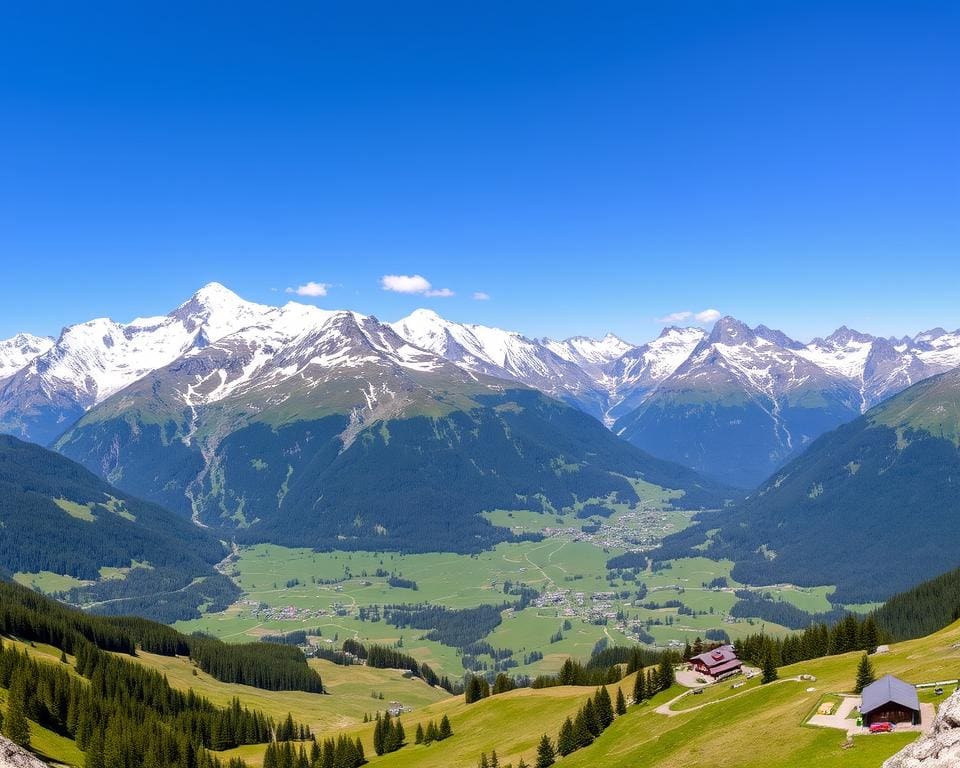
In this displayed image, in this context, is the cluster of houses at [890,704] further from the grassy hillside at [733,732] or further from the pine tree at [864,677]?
the pine tree at [864,677]

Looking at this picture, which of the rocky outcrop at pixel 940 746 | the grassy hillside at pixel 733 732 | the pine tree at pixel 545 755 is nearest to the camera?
the rocky outcrop at pixel 940 746

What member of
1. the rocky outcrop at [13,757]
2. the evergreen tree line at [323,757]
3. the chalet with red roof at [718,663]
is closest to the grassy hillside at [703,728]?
the evergreen tree line at [323,757]

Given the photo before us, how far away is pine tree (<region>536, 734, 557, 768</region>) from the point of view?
9406 centimetres

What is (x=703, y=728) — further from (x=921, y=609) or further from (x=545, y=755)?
(x=921, y=609)

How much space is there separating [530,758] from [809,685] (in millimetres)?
38038

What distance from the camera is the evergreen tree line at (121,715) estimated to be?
10519cm

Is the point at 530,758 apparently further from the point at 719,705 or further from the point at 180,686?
the point at 180,686

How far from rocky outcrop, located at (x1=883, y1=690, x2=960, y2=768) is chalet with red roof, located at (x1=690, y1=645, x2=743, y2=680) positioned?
233 feet

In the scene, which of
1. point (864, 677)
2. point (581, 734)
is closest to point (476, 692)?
point (581, 734)

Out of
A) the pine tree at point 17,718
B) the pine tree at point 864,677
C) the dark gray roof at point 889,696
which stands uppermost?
the pine tree at point 17,718

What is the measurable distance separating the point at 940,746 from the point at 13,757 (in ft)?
174

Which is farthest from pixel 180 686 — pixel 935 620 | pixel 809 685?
pixel 935 620

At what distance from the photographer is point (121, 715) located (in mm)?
116812

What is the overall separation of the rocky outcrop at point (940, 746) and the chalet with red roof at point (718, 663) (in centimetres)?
7094
